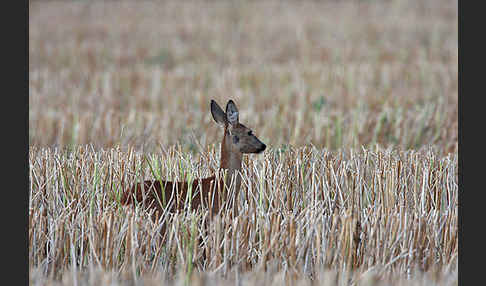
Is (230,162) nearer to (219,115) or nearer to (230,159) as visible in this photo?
(230,159)

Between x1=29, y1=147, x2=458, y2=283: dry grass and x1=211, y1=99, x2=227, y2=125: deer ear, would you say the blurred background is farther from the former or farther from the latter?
x1=211, y1=99, x2=227, y2=125: deer ear

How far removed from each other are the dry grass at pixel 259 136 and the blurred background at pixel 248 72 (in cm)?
5

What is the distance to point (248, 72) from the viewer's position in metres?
14.4

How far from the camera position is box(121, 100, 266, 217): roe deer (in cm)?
562

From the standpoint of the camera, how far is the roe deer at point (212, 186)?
562 centimetres

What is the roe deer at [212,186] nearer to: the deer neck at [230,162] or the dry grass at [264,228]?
the deer neck at [230,162]

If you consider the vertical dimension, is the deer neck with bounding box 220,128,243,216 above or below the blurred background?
below

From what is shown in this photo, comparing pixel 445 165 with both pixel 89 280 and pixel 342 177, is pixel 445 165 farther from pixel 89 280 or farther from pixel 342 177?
pixel 89 280

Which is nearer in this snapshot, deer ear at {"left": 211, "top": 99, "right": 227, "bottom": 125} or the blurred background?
deer ear at {"left": 211, "top": 99, "right": 227, "bottom": 125}

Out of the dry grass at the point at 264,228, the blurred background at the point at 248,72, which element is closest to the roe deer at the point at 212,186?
the dry grass at the point at 264,228

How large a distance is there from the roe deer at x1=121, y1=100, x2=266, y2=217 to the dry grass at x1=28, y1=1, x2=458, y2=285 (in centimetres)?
17

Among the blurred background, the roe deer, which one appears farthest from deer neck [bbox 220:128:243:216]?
the blurred background

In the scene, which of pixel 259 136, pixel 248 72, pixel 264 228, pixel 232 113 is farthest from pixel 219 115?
pixel 248 72

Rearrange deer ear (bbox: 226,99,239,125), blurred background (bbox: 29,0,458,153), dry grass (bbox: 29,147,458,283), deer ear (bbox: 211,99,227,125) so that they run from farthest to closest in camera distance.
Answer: blurred background (bbox: 29,0,458,153) → deer ear (bbox: 211,99,227,125) → deer ear (bbox: 226,99,239,125) → dry grass (bbox: 29,147,458,283)
